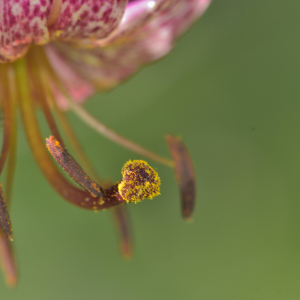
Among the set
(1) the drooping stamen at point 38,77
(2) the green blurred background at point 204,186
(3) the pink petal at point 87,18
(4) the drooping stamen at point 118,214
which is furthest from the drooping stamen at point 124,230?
(2) the green blurred background at point 204,186

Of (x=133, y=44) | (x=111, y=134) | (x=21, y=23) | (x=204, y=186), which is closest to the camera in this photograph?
(x=21, y=23)

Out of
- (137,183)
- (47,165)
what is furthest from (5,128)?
(137,183)

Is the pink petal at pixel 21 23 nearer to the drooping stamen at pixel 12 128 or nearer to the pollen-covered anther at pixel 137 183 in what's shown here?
the drooping stamen at pixel 12 128

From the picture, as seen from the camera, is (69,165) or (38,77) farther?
(38,77)

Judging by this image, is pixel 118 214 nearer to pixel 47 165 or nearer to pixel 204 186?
pixel 47 165

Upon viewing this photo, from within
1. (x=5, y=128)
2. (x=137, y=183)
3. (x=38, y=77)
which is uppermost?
(x=38, y=77)

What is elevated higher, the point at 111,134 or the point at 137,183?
the point at 111,134

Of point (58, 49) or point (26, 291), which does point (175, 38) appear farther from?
point (26, 291)

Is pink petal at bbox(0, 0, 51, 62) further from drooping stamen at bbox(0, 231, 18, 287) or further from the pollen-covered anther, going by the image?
drooping stamen at bbox(0, 231, 18, 287)
